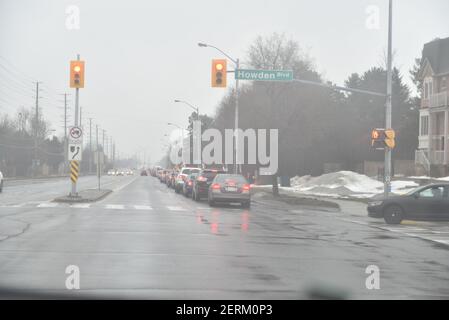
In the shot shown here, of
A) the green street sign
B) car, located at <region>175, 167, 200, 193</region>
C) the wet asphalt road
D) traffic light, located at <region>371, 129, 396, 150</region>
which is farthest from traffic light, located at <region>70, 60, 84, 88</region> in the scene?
car, located at <region>175, 167, 200, 193</region>

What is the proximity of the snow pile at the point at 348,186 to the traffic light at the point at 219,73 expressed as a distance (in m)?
17.4

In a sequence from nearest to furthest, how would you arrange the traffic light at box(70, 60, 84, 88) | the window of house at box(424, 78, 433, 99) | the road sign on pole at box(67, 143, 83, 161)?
the traffic light at box(70, 60, 84, 88) → the road sign on pole at box(67, 143, 83, 161) → the window of house at box(424, 78, 433, 99)

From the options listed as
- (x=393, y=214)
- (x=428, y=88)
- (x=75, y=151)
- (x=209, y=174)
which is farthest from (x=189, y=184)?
(x=428, y=88)

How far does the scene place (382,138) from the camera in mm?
27891

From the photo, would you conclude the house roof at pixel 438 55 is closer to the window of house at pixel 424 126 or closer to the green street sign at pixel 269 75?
the window of house at pixel 424 126

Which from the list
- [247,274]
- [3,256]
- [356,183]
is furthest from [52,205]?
[356,183]

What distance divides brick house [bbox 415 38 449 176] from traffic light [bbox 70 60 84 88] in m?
28.9

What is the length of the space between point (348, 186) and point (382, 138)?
22.7m

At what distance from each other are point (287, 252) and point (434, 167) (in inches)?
1479

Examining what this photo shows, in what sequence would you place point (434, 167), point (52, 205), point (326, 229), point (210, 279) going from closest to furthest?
point (210, 279), point (326, 229), point (52, 205), point (434, 167)

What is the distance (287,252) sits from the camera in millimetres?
13344

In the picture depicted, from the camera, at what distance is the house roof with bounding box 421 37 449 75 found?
175 ft

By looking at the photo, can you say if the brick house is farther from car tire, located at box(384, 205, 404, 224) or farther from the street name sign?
the street name sign
